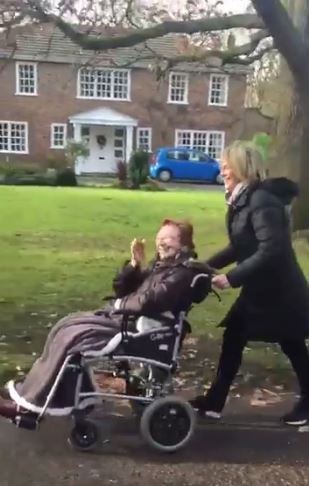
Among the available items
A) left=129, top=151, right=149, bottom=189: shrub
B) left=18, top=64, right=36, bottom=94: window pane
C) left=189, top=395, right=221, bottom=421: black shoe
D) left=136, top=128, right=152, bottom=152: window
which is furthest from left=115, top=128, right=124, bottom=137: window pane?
left=189, top=395, right=221, bottom=421: black shoe

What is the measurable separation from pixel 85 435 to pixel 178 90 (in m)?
50.0

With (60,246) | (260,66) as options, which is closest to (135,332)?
(60,246)

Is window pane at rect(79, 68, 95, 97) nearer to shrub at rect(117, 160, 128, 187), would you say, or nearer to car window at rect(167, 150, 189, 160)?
car window at rect(167, 150, 189, 160)

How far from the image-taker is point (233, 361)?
5500mm

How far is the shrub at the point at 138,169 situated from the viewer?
124 ft

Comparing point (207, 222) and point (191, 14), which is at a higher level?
point (191, 14)

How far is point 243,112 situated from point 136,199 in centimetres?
2663

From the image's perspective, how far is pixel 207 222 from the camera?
2027cm

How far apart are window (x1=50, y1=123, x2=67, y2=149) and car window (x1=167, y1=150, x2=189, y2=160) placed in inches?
355

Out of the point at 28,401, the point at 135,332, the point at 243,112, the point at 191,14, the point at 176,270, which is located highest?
the point at 191,14

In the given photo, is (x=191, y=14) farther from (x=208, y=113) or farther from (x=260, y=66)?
(x=208, y=113)

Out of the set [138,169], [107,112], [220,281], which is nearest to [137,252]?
[220,281]

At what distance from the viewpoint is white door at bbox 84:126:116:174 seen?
51.6m

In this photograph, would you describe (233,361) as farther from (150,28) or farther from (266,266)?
(150,28)
